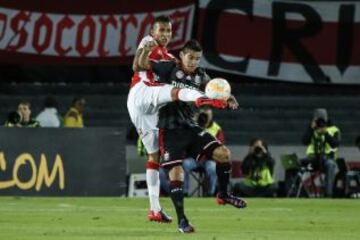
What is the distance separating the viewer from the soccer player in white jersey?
44.5ft

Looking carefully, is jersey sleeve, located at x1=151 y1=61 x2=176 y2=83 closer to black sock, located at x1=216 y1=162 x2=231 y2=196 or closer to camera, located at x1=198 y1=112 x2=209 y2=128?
black sock, located at x1=216 y1=162 x2=231 y2=196

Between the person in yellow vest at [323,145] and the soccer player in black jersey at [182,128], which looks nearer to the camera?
the soccer player in black jersey at [182,128]

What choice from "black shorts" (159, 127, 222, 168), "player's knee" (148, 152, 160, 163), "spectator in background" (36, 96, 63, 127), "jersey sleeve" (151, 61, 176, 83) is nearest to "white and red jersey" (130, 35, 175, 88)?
"jersey sleeve" (151, 61, 176, 83)

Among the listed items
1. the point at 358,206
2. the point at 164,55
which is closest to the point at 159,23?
the point at 164,55

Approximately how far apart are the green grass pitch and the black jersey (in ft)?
3.53

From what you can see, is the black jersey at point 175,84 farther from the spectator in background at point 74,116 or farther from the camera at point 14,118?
the spectator in background at point 74,116

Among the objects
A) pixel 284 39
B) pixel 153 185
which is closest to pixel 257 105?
pixel 284 39

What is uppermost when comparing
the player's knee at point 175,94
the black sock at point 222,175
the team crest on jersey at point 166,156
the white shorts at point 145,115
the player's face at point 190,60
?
the player's face at point 190,60

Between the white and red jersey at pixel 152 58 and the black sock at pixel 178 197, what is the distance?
1217mm

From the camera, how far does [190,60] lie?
13.2 meters

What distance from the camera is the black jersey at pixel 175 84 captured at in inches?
523

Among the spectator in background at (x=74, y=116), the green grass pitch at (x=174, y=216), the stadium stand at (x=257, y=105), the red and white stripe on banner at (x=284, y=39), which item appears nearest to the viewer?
the green grass pitch at (x=174, y=216)

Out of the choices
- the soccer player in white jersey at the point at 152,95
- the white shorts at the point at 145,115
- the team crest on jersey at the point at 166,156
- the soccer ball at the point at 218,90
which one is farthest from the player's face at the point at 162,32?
the soccer ball at the point at 218,90

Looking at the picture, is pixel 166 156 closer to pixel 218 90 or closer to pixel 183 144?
pixel 183 144
